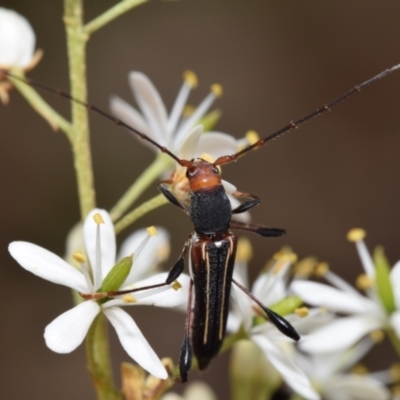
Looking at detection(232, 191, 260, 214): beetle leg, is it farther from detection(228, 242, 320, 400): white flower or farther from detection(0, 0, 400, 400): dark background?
detection(0, 0, 400, 400): dark background

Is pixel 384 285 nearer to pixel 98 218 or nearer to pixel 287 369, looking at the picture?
pixel 287 369

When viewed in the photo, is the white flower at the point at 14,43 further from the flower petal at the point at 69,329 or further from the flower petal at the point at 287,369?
the flower petal at the point at 287,369

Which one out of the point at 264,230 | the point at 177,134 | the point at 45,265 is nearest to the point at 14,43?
the point at 177,134

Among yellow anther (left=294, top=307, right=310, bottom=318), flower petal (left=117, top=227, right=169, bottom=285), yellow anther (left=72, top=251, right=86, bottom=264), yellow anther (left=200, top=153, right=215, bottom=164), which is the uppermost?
yellow anther (left=200, top=153, right=215, bottom=164)

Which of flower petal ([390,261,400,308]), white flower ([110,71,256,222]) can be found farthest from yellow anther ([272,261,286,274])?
flower petal ([390,261,400,308])

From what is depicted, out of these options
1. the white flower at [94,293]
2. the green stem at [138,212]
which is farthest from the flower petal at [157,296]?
the green stem at [138,212]
